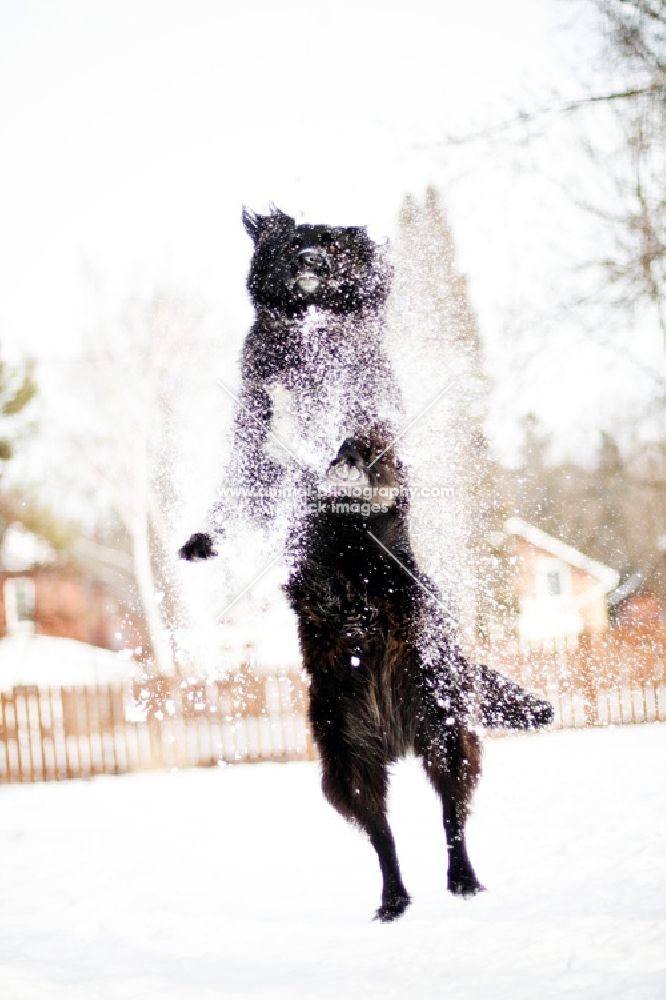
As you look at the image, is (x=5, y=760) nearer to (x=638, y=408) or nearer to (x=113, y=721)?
(x=113, y=721)

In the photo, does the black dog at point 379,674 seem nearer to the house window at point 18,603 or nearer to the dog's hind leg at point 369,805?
the dog's hind leg at point 369,805

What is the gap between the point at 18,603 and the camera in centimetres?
2048

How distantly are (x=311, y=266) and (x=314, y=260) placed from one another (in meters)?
0.02

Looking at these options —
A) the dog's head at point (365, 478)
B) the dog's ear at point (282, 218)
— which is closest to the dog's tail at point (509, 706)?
the dog's head at point (365, 478)

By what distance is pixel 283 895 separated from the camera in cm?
274

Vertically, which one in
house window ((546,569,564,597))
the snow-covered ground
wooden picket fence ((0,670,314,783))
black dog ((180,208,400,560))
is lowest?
wooden picket fence ((0,670,314,783))

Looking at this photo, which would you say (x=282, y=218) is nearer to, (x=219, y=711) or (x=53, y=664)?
(x=219, y=711)

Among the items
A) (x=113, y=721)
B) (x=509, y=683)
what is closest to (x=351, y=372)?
(x=509, y=683)

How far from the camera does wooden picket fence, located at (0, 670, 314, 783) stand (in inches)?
316

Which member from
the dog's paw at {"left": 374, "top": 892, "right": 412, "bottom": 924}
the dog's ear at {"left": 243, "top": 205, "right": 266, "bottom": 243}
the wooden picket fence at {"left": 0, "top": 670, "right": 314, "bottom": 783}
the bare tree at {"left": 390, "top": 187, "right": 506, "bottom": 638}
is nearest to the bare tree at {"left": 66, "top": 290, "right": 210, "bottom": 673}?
the wooden picket fence at {"left": 0, "top": 670, "right": 314, "bottom": 783}

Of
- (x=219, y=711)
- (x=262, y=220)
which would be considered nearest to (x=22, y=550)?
(x=219, y=711)

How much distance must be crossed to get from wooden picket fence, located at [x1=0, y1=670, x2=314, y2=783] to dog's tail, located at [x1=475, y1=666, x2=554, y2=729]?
5499 mm

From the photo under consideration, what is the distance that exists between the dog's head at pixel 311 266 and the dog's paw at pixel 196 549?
664mm

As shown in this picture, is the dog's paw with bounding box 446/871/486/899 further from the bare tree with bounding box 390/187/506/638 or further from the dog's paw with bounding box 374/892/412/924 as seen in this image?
the bare tree with bounding box 390/187/506/638
